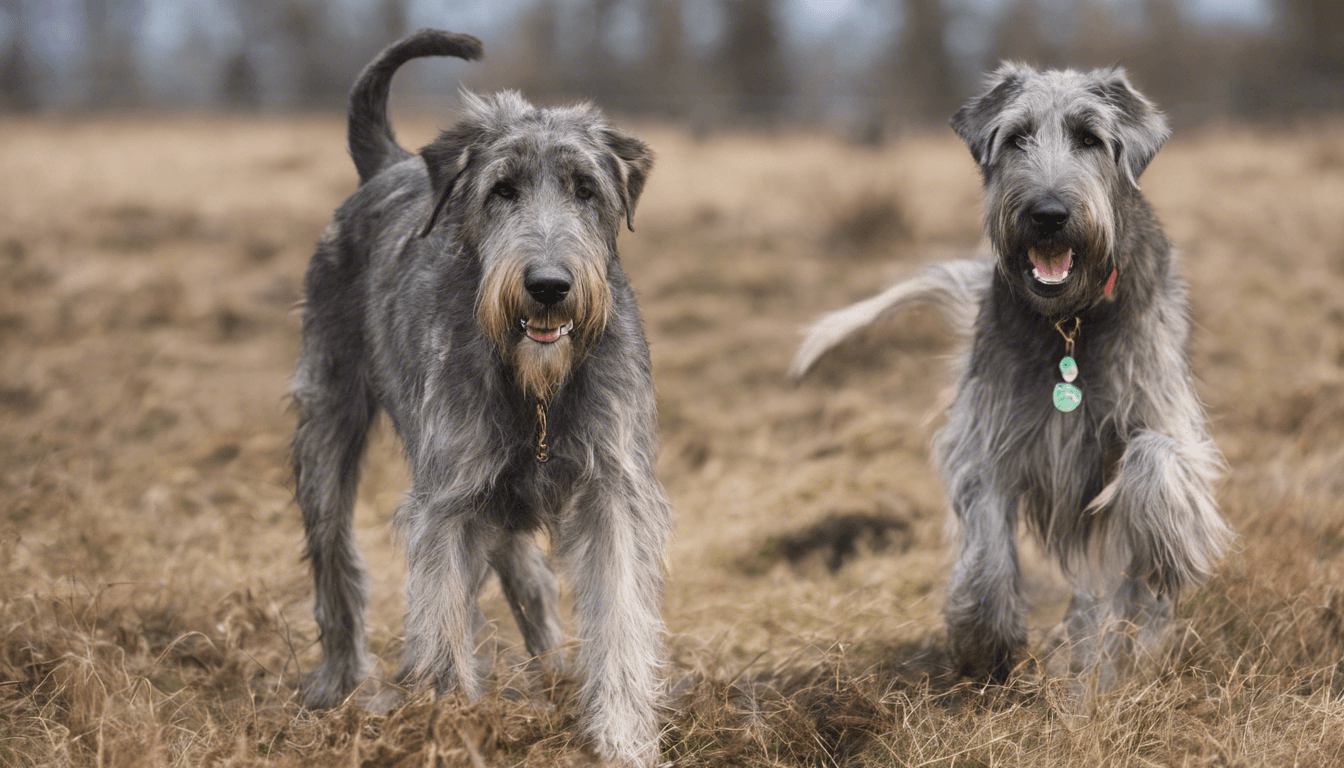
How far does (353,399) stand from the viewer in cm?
453

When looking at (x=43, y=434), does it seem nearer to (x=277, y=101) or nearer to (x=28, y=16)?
(x=277, y=101)

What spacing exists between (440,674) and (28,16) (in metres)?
34.5

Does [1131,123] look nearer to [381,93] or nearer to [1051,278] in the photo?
[1051,278]

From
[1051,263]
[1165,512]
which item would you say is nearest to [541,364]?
[1051,263]

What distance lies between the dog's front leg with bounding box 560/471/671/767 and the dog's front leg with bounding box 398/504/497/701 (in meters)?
0.35

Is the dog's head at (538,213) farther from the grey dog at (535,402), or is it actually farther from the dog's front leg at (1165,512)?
the dog's front leg at (1165,512)

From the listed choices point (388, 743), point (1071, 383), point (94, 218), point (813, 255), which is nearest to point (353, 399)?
point (388, 743)

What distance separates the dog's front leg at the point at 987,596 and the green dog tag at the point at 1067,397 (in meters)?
0.40

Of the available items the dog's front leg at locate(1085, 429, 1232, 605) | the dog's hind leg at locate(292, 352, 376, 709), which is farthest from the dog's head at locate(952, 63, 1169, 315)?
the dog's hind leg at locate(292, 352, 376, 709)

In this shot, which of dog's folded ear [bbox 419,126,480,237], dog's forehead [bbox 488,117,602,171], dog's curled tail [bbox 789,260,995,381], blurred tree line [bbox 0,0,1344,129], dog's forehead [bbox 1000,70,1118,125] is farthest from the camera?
blurred tree line [bbox 0,0,1344,129]

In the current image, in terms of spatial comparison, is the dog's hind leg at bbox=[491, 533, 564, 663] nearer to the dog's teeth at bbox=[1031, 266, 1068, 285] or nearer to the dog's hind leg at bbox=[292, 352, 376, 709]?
the dog's hind leg at bbox=[292, 352, 376, 709]

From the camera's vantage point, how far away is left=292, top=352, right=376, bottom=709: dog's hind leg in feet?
14.8

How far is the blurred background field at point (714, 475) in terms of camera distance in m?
3.57

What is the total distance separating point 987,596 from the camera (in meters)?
4.05
